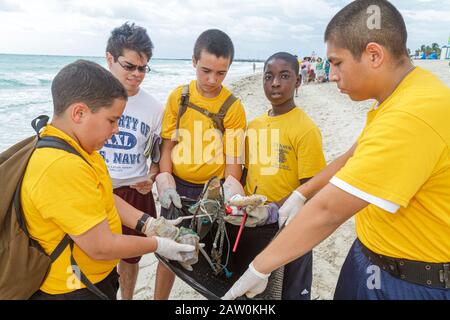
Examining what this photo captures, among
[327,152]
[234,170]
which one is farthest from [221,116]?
[327,152]

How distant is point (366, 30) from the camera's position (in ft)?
4.15

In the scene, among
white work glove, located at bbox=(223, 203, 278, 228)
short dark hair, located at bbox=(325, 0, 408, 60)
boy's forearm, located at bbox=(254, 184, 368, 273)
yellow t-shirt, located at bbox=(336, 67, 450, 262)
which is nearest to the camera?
yellow t-shirt, located at bbox=(336, 67, 450, 262)

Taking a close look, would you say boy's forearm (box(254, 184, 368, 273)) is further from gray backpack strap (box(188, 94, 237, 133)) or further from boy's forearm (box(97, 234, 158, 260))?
gray backpack strap (box(188, 94, 237, 133))

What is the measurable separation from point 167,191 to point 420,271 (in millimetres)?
1650

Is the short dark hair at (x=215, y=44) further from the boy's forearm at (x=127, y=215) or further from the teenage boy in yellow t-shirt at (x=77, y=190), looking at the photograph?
the boy's forearm at (x=127, y=215)

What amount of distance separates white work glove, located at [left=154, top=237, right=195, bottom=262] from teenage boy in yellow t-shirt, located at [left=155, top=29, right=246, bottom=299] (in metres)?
0.75

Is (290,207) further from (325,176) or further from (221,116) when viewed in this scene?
(221,116)

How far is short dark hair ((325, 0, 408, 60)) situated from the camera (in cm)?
126

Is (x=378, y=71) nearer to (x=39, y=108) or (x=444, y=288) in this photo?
(x=444, y=288)

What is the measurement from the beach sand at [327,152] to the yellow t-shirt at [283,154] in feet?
4.12

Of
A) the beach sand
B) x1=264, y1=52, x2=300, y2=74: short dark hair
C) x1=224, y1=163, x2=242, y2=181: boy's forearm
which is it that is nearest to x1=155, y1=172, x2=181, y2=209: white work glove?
x1=224, y1=163, x2=242, y2=181: boy's forearm

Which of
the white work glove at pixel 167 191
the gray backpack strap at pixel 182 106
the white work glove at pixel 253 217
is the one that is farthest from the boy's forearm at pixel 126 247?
the gray backpack strap at pixel 182 106

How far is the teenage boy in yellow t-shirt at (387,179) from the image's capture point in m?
1.05
